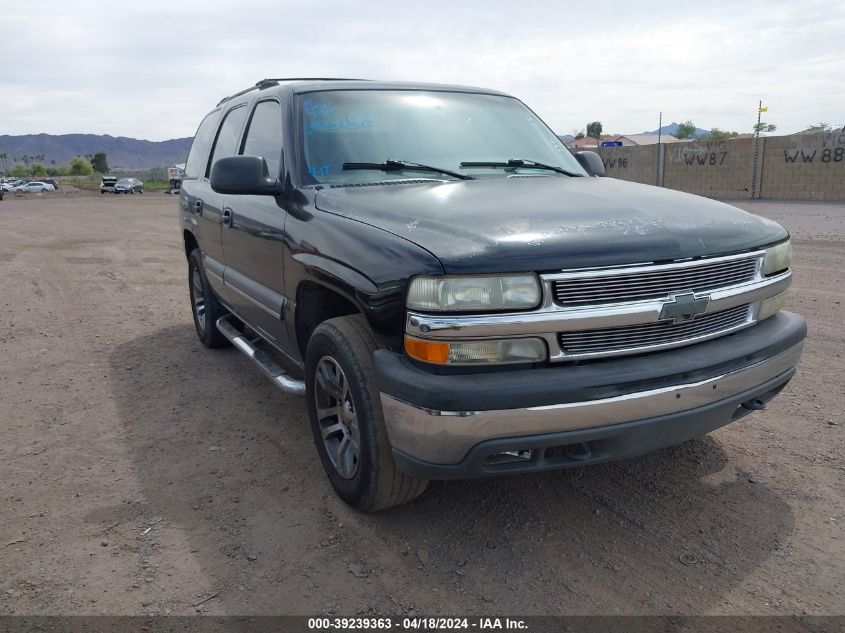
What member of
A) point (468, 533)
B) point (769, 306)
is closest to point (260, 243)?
point (468, 533)

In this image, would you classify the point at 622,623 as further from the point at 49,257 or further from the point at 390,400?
the point at 49,257

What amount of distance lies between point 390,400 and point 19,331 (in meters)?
5.28

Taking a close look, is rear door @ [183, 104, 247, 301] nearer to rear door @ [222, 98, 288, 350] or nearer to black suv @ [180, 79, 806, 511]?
rear door @ [222, 98, 288, 350]

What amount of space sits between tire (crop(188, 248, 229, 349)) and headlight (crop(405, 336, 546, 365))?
11.0 ft

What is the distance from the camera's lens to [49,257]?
11.5 meters

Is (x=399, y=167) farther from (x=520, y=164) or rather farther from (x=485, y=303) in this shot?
(x=485, y=303)

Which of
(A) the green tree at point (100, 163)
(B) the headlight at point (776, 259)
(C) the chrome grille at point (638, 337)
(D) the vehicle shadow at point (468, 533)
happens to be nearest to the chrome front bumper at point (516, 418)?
(C) the chrome grille at point (638, 337)

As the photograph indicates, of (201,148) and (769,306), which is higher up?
(201,148)

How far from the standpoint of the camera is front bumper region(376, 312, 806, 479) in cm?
230

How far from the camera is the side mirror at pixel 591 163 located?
4266 mm

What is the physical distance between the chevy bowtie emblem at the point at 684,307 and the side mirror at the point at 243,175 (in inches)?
77.3

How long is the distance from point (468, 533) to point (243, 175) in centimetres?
197

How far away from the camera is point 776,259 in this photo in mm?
2979

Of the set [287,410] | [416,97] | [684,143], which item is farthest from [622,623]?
[684,143]
